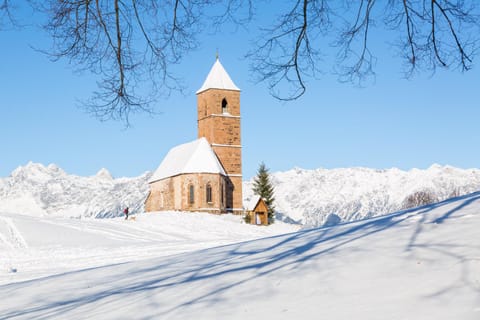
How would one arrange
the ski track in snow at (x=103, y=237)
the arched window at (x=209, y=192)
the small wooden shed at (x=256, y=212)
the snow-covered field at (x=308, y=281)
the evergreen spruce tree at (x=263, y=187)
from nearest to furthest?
the snow-covered field at (x=308, y=281), the ski track in snow at (x=103, y=237), the arched window at (x=209, y=192), the small wooden shed at (x=256, y=212), the evergreen spruce tree at (x=263, y=187)

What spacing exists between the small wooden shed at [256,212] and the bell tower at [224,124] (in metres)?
1.02

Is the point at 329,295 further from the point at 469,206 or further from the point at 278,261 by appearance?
the point at 469,206

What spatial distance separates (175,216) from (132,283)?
40847mm

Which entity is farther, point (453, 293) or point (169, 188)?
point (169, 188)

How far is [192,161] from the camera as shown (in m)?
61.4

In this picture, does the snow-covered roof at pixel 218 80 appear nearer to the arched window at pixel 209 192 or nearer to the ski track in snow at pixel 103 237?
the arched window at pixel 209 192

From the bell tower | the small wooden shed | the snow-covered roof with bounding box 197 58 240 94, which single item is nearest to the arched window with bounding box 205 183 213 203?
the bell tower

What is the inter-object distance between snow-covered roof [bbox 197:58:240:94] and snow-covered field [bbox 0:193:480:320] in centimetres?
5710

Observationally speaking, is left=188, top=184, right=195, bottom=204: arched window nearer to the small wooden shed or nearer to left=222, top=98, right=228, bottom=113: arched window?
the small wooden shed

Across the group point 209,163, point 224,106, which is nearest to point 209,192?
point 209,163

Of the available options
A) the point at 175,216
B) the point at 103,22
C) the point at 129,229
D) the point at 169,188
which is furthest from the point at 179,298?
the point at 169,188

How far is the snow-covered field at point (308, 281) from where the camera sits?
6.16 metres

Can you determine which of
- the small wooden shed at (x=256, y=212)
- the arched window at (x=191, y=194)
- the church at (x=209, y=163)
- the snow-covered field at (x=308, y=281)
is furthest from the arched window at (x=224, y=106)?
the snow-covered field at (x=308, y=281)

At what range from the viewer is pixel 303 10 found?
899 centimetres
